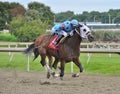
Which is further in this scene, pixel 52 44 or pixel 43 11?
pixel 43 11

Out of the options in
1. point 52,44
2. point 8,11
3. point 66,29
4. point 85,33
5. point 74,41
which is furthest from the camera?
point 8,11

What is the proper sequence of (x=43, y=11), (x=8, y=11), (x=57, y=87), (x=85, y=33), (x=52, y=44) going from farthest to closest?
1. (x=8, y=11)
2. (x=43, y=11)
3. (x=52, y=44)
4. (x=85, y=33)
5. (x=57, y=87)

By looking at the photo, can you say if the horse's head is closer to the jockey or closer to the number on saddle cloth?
the jockey

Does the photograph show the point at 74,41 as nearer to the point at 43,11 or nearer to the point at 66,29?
the point at 66,29

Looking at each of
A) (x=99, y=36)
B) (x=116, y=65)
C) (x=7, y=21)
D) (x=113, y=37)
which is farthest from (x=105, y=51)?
(x=7, y=21)

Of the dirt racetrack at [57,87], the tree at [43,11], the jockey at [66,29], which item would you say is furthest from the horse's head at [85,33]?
the tree at [43,11]

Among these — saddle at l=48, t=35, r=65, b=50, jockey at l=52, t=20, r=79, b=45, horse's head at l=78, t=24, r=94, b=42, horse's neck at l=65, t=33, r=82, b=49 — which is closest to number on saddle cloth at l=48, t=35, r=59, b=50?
saddle at l=48, t=35, r=65, b=50

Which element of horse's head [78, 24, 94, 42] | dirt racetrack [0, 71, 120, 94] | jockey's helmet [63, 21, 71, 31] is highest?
jockey's helmet [63, 21, 71, 31]

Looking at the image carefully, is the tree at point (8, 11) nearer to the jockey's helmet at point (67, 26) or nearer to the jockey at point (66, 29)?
the jockey at point (66, 29)

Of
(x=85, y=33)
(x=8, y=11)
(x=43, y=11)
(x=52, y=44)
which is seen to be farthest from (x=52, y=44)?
(x=8, y=11)

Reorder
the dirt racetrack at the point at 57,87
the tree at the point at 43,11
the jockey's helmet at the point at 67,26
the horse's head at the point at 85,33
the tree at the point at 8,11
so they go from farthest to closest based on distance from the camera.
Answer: the tree at the point at 8,11 → the tree at the point at 43,11 → the jockey's helmet at the point at 67,26 → the horse's head at the point at 85,33 → the dirt racetrack at the point at 57,87

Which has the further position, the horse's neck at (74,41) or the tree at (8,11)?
the tree at (8,11)

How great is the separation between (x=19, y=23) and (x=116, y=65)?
40265mm

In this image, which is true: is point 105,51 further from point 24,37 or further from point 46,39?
point 24,37
